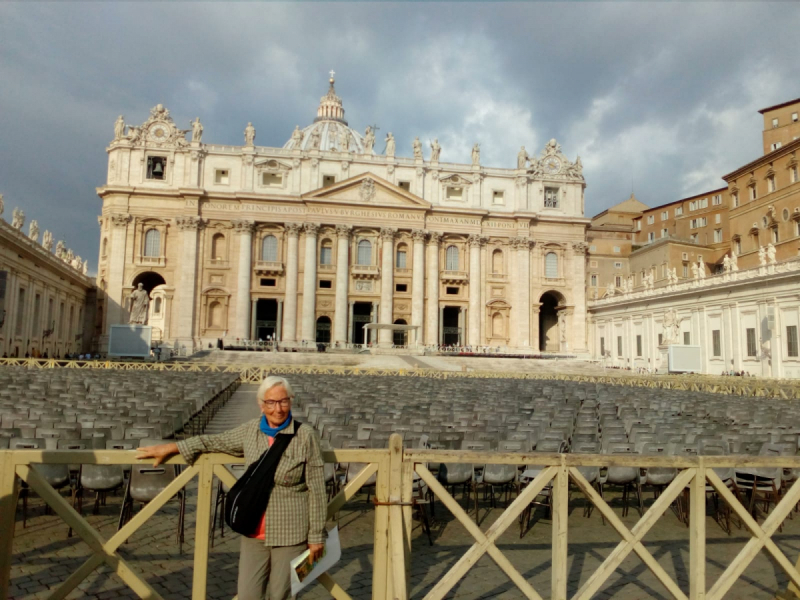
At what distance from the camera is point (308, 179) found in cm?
5700

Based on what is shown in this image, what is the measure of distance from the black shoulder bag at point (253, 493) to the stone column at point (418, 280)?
5277 cm

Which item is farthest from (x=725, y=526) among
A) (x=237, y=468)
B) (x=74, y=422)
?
(x=74, y=422)

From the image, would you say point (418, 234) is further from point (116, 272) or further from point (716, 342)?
point (116, 272)

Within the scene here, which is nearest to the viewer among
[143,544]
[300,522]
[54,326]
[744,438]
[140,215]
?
[300,522]

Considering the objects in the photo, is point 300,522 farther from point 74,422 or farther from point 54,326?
point 54,326

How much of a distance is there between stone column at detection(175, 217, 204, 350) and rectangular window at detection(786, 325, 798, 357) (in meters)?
45.6

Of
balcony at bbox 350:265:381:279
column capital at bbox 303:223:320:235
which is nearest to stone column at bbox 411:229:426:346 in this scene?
balcony at bbox 350:265:381:279

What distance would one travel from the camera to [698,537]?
4.01 meters

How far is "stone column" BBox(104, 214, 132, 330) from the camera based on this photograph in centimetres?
5222

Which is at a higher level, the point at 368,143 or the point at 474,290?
the point at 368,143

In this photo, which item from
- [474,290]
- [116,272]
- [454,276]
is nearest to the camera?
[116,272]

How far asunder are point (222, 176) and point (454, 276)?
25351 mm

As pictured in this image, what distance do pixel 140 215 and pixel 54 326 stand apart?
47.1 feet

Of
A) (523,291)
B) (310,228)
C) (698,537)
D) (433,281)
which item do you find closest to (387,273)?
(433,281)
